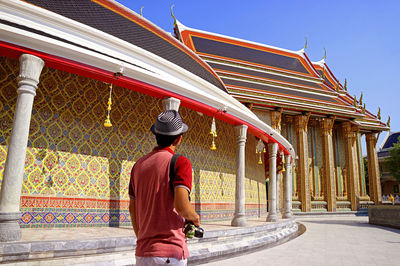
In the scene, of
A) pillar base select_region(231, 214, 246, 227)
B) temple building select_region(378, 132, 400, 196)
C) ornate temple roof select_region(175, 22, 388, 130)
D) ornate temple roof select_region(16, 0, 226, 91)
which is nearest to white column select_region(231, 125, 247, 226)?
pillar base select_region(231, 214, 246, 227)

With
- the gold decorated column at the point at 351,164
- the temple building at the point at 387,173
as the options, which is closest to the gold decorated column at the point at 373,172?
the gold decorated column at the point at 351,164

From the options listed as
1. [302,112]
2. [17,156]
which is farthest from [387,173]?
[17,156]

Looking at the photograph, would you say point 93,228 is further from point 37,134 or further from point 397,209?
point 397,209

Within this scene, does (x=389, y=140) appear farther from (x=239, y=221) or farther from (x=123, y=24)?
(x=123, y=24)

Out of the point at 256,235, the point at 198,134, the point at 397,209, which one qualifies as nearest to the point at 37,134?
the point at 198,134

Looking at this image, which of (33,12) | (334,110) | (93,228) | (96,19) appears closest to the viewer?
(33,12)

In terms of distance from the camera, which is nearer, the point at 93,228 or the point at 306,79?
the point at 93,228

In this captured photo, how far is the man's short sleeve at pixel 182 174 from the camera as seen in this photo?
1.74 meters

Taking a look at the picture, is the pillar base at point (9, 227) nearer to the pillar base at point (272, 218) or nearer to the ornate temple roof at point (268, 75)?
the pillar base at point (272, 218)

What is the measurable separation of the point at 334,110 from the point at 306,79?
3.58 meters

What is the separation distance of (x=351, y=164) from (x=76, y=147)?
75.9ft

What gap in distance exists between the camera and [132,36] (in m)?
7.72

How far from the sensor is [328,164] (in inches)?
886

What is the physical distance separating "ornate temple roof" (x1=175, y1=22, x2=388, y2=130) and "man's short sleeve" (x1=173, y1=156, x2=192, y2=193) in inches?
680
